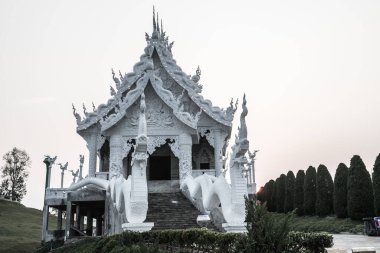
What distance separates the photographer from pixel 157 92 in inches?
776

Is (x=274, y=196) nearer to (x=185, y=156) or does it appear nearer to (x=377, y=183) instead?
(x=377, y=183)

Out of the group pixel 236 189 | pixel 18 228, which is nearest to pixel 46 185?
pixel 236 189

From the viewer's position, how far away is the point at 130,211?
35.7 feet

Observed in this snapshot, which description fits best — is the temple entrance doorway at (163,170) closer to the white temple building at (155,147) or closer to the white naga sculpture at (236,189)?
the white temple building at (155,147)

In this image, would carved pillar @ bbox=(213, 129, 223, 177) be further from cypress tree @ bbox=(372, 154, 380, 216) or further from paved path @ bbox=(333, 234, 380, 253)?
cypress tree @ bbox=(372, 154, 380, 216)

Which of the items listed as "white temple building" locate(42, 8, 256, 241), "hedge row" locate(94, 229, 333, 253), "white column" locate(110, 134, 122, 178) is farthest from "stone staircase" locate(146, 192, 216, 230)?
"hedge row" locate(94, 229, 333, 253)

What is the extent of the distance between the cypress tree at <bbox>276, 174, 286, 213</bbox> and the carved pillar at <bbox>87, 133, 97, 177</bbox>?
17.2 meters

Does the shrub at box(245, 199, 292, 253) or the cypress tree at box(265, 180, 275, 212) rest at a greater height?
the cypress tree at box(265, 180, 275, 212)

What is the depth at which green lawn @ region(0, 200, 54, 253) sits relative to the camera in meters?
26.4

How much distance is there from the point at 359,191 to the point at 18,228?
25395 mm

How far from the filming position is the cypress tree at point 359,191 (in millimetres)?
21406

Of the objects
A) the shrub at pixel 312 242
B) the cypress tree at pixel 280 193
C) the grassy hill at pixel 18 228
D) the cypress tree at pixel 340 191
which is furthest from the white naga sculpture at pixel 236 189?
the cypress tree at pixel 280 193

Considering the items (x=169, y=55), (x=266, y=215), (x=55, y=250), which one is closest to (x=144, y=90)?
(x=169, y=55)

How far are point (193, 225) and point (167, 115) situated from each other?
24.7ft
